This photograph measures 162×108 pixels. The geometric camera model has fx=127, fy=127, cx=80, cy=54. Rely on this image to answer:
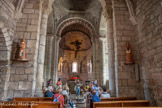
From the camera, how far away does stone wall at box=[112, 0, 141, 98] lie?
21.2 feet

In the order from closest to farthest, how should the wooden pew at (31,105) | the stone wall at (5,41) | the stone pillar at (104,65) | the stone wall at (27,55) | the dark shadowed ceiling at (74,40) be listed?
the wooden pew at (31,105) → the stone wall at (5,41) → the stone wall at (27,55) → the stone pillar at (104,65) → the dark shadowed ceiling at (74,40)

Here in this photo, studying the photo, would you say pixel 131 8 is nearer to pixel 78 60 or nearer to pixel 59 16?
pixel 59 16

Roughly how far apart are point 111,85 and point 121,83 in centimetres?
114

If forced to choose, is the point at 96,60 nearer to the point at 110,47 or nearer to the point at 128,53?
the point at 110,47

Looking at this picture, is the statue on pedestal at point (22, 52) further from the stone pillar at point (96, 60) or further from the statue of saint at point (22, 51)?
the stone pillar at point (96, 60)

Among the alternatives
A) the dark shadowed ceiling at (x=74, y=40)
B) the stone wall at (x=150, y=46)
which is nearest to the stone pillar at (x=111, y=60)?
the stone wall at (x=150, y=46)

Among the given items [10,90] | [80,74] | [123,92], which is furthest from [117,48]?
[80,74]

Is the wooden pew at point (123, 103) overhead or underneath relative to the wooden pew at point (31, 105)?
underneath

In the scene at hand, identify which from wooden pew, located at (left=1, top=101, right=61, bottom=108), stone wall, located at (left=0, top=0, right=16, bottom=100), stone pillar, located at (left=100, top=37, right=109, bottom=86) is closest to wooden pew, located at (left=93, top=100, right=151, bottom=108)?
wooden pew, located at (left=1, top=101, right=61, bottom=108)

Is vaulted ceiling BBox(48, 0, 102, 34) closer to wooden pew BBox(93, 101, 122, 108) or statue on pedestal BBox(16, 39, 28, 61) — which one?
statue on pedestal BBox(16, 39, 28, 61)

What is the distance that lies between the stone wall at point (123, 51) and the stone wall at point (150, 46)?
0.38 metres

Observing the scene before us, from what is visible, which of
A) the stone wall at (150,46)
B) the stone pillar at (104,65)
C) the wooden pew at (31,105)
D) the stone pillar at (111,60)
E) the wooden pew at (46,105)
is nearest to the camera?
the wooden pew at (31,105)

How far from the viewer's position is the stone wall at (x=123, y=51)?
645 cm

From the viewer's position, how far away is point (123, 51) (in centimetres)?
683
